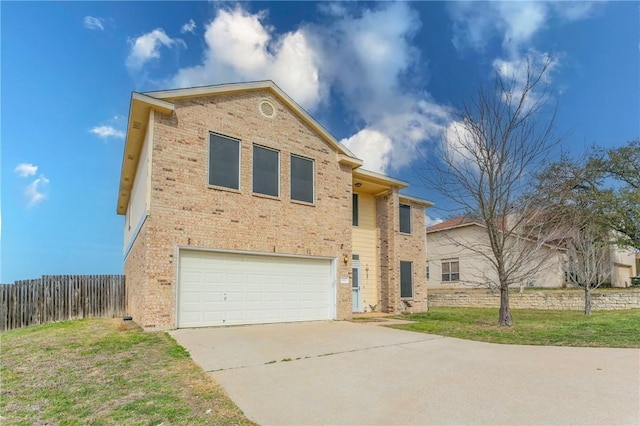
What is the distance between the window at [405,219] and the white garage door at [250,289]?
5680mm

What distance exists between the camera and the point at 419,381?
17.3ft

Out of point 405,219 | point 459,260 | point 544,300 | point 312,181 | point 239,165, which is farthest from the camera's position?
point 459,260

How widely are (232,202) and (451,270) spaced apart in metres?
19.5

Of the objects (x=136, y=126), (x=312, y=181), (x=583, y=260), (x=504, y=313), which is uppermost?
(x=136, y=126)

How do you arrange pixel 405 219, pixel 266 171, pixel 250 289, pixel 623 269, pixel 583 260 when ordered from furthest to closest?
pixel 623 269, pixel 405 219, pixel 583 260, pixel 266 171, pixel 250 289

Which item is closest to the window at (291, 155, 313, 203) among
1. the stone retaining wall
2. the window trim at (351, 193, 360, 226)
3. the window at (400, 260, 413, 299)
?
the window trim at (351, 193, 360, 226)

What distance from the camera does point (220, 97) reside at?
457 inches

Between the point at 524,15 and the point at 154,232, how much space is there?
511 inches

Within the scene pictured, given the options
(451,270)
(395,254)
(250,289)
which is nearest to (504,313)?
(395,254)

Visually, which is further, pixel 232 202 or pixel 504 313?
pixel 232 202

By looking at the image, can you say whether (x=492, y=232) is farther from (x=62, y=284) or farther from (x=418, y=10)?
(x=62, y=284)

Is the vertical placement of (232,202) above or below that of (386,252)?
above

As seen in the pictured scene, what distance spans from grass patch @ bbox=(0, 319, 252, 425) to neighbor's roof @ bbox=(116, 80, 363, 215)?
6.01 m

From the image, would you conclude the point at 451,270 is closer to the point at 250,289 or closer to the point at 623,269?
the point at 623,269
